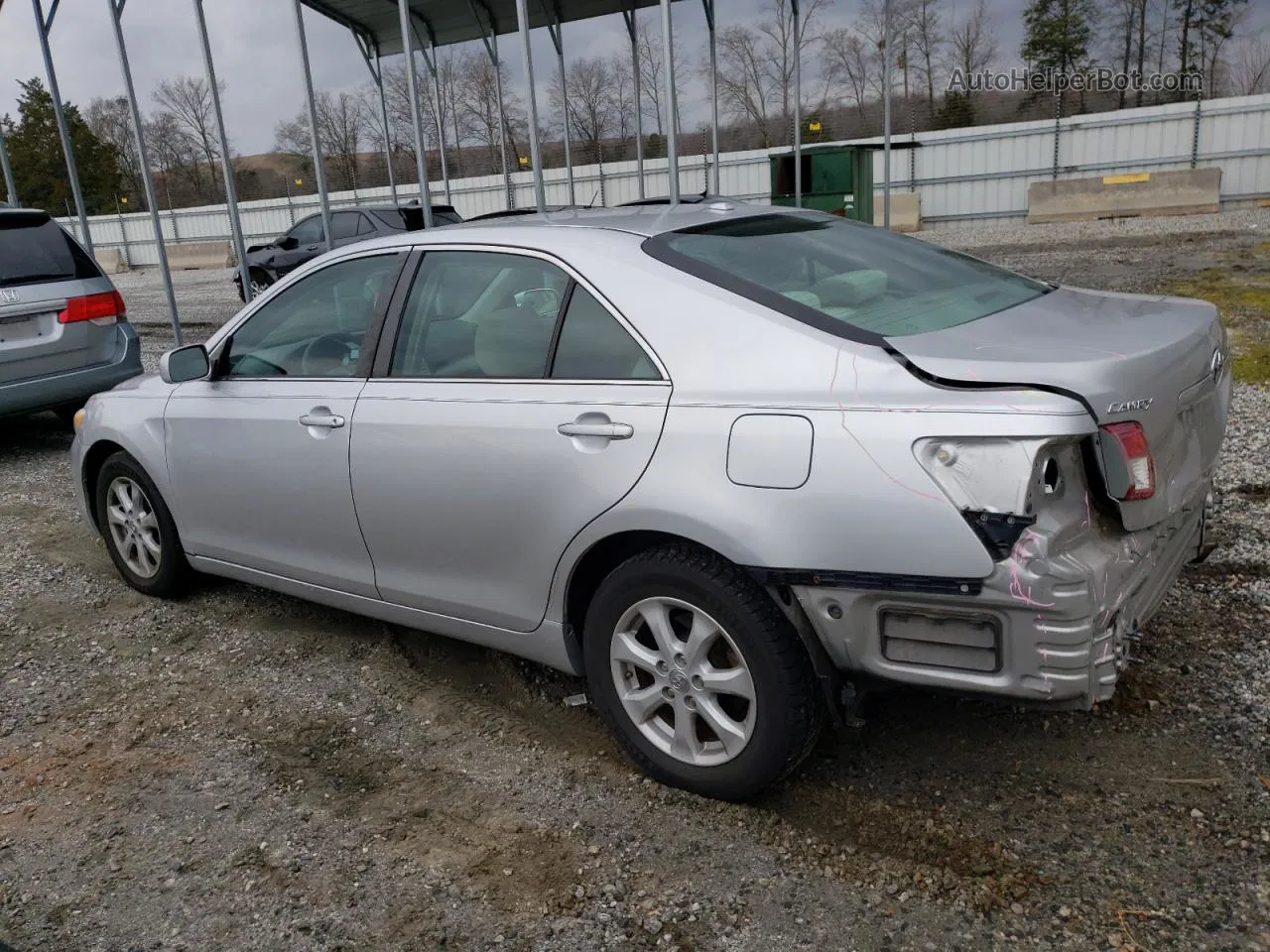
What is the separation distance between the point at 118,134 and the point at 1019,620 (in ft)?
210

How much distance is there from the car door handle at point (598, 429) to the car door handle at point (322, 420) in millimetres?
992

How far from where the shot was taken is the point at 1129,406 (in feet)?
7.81

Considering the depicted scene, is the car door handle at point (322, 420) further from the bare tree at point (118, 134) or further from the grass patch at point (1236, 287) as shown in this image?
the bare tree at point (118, 134)

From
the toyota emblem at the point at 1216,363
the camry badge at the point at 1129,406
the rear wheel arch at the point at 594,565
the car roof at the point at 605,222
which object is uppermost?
the car roof at the point at 605,222

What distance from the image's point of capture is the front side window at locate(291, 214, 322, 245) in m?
18.1

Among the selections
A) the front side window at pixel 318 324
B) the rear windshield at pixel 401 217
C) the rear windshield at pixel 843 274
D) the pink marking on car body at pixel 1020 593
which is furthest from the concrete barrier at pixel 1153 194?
the pink marking on car body at pixel 1020 593

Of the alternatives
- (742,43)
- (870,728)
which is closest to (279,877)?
(870,728)

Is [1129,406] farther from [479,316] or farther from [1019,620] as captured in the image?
[479,316]

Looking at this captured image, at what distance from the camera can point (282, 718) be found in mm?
3602

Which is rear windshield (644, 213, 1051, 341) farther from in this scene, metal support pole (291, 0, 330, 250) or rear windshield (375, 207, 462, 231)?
rear windshield (375, 207, 462, 231)

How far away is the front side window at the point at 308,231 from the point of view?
714 inches

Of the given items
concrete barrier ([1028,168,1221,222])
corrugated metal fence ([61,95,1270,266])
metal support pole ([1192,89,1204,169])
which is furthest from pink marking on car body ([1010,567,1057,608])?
metal support pole ([1192,89,1204,169])

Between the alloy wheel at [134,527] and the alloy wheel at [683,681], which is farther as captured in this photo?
the alloy wheel at [134,527]

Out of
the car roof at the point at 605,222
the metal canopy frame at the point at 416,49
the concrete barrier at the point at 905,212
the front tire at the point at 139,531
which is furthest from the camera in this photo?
the concrete barrier at the point at 905,212
